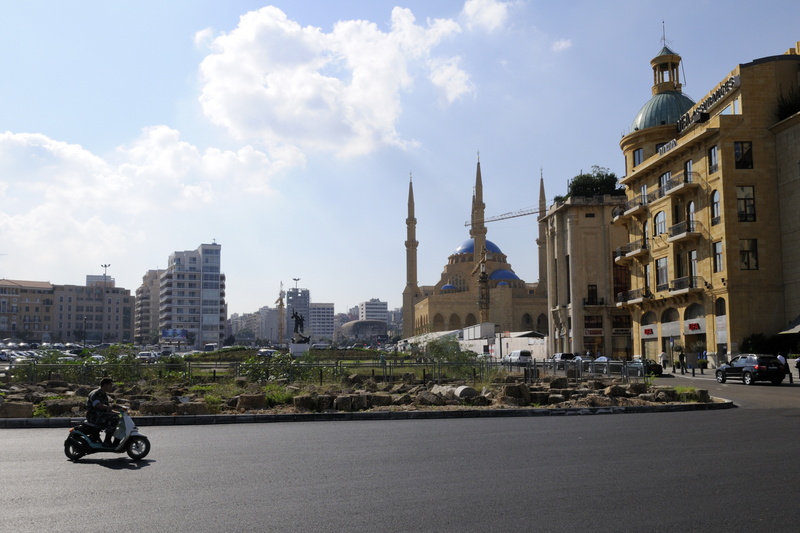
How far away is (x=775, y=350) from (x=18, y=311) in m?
139

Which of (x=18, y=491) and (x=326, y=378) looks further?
(x=326, y=378)

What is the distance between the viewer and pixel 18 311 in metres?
140

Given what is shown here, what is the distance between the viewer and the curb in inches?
621

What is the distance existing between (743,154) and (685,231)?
18.9 feet

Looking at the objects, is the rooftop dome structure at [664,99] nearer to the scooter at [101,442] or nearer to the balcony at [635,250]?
the balcony at [635,250]

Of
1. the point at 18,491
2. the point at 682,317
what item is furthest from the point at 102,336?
the point at 18,491

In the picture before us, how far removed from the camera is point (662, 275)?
48.4m

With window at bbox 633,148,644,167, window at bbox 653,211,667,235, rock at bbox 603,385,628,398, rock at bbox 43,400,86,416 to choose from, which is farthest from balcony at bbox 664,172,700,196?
rock at bbox 43,400,86,416

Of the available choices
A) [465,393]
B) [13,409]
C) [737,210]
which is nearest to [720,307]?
[737,210]

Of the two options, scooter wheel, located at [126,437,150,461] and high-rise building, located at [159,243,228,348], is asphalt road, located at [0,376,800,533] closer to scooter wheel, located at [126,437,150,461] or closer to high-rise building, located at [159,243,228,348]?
scooter wheel, located at [126,437,150,461]

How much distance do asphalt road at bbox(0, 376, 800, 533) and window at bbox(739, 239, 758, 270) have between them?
28478 millimetres

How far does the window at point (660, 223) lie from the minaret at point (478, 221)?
226 feet

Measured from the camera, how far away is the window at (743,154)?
40.1 m

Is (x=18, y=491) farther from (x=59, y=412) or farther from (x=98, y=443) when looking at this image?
(x=59, y=412)
